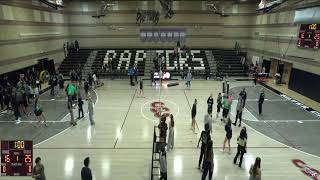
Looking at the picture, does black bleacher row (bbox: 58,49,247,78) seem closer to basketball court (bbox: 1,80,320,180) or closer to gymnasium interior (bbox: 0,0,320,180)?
gymnasium interior (bbox: 0,0,320,180)

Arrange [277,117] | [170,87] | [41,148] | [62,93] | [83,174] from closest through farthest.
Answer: [83,174] → [41,148] → [277,117] → [62,93] → [170,87]

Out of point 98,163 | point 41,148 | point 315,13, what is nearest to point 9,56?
point 41,148

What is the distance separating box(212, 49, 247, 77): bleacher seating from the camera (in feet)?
96.6

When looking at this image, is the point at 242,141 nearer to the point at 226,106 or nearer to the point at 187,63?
the point at 226,106

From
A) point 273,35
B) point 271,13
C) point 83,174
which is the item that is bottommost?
point 83,174

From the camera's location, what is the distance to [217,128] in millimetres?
14797

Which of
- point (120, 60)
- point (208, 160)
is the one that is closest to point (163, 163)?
point (208, 160)

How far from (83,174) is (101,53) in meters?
25.3

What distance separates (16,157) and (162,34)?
2755 cm

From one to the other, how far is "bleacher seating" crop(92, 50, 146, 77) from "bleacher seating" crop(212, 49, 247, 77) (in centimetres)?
824

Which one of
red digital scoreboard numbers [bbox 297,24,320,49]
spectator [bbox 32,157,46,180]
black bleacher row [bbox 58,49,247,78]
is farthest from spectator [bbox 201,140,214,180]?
black bleacher row [bbox 58,49,247,78]

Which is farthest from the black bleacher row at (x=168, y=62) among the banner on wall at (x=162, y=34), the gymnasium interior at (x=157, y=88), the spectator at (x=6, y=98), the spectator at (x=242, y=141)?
the spectator at (x=242, y=141)

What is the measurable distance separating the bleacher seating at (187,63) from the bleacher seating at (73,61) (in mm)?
8277

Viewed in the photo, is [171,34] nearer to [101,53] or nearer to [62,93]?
[101,53]
